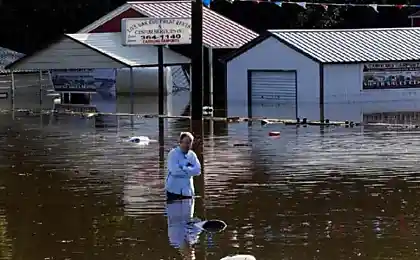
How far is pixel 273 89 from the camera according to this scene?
4675 cm

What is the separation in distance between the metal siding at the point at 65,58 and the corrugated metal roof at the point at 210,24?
23.0 feet

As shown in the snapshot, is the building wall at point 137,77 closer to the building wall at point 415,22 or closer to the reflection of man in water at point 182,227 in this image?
the building wall at point 415,22

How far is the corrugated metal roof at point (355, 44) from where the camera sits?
148 ft

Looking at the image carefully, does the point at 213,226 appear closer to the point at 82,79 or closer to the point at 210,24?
the point at 210,24

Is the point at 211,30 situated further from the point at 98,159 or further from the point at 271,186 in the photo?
the point at 271,186

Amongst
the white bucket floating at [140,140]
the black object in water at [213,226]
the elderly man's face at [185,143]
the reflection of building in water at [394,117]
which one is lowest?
the black object in water at [213,226]

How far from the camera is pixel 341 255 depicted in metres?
12.9

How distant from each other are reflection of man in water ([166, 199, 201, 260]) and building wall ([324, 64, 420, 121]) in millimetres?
26268

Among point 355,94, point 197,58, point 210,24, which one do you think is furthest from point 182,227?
point 210,24

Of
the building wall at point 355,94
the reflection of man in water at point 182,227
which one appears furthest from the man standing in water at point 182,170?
the building wall at point 355,94

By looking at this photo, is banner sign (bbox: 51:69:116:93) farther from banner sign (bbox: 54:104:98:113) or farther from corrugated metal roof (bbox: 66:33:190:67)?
banner sign (bbox: 54:104:98:113)

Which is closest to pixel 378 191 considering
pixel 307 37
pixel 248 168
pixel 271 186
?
pixel 271 186

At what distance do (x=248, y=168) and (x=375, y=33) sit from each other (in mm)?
28340

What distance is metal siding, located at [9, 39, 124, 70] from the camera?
4834 centimetres
